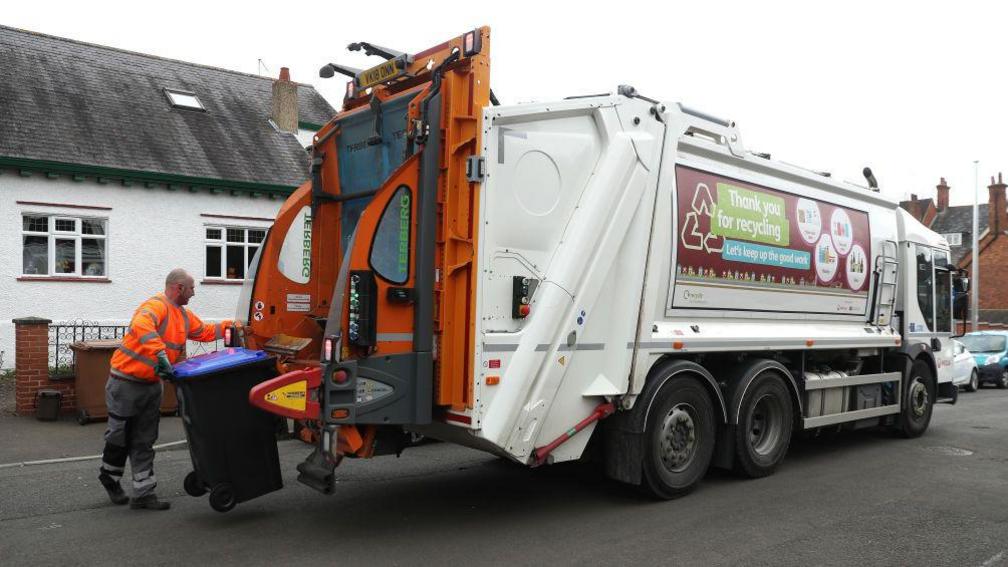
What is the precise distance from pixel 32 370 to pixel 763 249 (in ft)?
27.9

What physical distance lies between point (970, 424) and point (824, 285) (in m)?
4.86

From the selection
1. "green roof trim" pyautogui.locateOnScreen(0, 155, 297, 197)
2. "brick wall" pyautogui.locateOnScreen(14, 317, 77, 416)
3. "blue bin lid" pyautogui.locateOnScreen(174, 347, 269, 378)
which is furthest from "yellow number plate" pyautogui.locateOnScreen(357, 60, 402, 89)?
"green roof trim" pyautogui.locateOnScreen(0, 155, 297, 197)

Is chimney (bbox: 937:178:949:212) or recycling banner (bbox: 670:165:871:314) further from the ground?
chimney (bbox: 937:178:949:212)

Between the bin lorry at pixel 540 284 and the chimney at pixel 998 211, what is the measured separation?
1485 inches

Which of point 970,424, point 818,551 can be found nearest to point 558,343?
point 818,551

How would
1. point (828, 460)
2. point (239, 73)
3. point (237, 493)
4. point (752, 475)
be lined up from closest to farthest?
point (237, 493) < point (752, 475) < point (828, 460) < point (239, 73)

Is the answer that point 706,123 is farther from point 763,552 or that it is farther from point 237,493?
point 237,493

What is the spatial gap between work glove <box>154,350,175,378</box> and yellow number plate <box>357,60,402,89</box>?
2412mm

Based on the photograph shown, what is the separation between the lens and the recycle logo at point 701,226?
6.25 m

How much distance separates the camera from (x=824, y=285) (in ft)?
26.1

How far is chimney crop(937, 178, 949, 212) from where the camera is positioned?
160ft

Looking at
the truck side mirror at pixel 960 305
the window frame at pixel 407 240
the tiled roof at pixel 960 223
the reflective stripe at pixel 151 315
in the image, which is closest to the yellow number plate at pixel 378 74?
the window frame at pixel 407 240

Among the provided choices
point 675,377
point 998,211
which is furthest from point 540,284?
point 998,211

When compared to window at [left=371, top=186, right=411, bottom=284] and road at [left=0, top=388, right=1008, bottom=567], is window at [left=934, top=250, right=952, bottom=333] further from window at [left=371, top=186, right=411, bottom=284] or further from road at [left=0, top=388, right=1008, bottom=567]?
window at [left=371, top=186, right=411, bottom=284]
